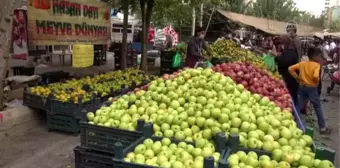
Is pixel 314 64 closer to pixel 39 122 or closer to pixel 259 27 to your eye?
pixel 39 122

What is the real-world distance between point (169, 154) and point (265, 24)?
19.1 meters

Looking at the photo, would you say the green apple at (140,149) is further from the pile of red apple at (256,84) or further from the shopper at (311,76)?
the shopper at (311,76)

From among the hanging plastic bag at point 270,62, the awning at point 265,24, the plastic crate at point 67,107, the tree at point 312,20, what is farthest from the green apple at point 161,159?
the tree at point 312,20

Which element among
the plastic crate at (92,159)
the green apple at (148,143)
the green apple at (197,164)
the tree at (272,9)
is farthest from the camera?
the tree at (272,9)

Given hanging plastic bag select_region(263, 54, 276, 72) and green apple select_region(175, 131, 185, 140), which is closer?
green apple select_region(175, 131, 185, 140)

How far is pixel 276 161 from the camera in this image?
3.00 m

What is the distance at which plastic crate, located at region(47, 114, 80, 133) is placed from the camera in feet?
21.2

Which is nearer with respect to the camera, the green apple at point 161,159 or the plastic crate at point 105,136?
the green apple at point 161,159

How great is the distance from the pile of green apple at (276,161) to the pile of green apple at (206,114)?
225 mm

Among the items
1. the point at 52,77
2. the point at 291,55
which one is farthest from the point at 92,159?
the point at 291,55

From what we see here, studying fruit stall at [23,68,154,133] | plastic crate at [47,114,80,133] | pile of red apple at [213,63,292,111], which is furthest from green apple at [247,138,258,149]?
plastic crate at [47,114,80,133]

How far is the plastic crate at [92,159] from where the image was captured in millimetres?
3635

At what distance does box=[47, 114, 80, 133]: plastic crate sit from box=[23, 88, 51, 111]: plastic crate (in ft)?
0.71

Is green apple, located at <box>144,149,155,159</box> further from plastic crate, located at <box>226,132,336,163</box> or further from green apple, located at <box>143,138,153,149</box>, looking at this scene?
plastic crate, located at <box>226,132,336,163</box>
